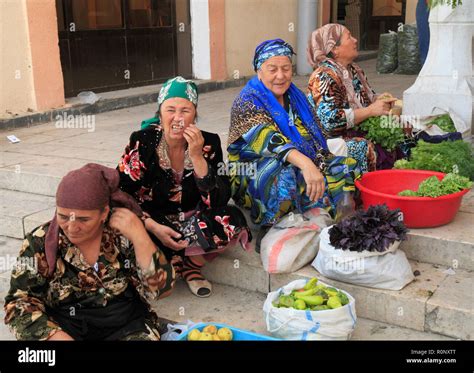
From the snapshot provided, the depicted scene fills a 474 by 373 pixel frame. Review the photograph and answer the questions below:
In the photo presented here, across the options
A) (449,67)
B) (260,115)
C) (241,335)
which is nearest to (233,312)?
(241,335)

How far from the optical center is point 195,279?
3.54 meters

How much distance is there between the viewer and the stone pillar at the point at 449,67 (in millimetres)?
4812

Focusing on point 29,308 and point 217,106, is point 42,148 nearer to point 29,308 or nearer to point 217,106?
point 217,106

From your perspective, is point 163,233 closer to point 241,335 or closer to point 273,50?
point 241,335

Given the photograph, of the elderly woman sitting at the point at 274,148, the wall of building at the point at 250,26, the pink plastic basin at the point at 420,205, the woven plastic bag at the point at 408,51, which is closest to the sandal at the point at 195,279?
the elderly woman sitting at the point at 274,148

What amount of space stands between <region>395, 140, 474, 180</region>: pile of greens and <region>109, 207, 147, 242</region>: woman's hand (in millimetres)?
2095

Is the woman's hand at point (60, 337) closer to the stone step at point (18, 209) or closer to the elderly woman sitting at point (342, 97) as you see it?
the stone step at point (18, 209)

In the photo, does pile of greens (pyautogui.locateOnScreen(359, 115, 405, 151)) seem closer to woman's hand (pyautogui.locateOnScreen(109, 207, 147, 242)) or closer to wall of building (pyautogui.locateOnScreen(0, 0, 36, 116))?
woman's hand (pyautogui.locateOnScreen(109, 207, 147, 242))

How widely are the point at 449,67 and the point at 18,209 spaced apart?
3495mm

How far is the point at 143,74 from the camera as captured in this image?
27.5 ft

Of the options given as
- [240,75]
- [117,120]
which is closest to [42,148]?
[117,120]

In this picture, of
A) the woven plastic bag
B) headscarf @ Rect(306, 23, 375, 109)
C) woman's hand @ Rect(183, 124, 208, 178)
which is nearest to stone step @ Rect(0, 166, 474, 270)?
headscarf @ Rect(306, 23, 375, 109)
